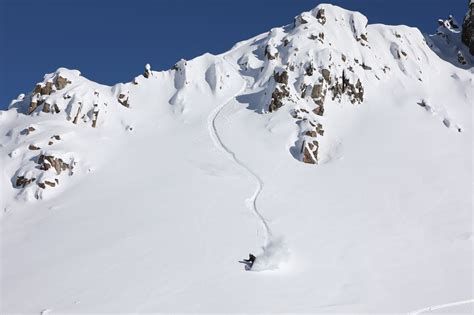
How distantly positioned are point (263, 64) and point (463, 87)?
29.7 m

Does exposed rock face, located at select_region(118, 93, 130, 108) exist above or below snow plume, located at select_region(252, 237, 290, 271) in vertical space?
above

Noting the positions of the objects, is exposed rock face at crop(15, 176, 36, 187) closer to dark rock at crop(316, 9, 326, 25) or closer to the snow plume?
the snow plume

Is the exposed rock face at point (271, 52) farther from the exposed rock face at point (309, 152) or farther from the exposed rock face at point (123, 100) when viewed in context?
the exposed rock face at point (309, 152)

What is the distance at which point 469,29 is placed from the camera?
245 feet

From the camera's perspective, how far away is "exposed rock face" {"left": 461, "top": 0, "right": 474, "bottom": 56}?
73.9 meters

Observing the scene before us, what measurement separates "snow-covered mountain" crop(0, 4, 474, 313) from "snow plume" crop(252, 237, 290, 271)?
156 millimetres

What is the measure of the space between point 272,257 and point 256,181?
47.5 ft

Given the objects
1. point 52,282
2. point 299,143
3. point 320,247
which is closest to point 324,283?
point 320,247

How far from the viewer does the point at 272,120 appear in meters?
50.3

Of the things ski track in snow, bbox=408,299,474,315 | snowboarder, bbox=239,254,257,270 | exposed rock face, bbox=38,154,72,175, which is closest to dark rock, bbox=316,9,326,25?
exposed rock face, bbox=38,154,72,175

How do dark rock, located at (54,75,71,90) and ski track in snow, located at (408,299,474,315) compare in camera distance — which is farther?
dark rock, located at (54,75,71,90)

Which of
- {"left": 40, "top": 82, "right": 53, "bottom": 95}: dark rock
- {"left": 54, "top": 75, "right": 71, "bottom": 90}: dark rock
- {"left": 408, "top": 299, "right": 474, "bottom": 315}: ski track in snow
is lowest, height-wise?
{"left": 408, "top": 299, "right": 474, "bottom": 315}: ski track in snow

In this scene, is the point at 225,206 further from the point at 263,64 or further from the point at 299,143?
the point at 263,64

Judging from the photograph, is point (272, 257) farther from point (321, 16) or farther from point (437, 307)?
point (321, 16)
